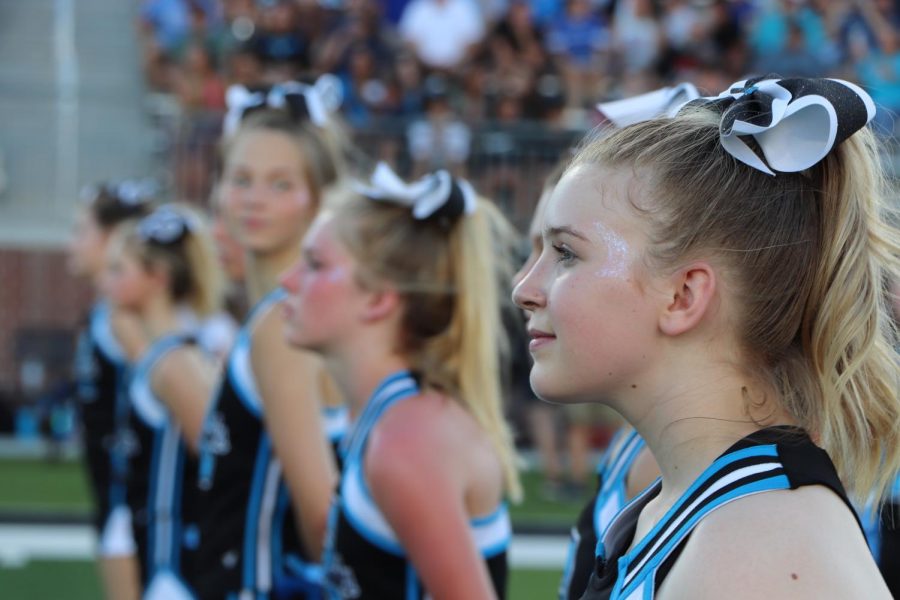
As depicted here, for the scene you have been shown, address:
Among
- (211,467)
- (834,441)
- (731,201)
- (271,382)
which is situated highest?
(731,201)

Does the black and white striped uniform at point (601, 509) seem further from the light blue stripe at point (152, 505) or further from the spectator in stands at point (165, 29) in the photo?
the spectator in stands at point (165, 29)

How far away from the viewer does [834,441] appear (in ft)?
5.49

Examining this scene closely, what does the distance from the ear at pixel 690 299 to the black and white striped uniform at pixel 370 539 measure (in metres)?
1.17

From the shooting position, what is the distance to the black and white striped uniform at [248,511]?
3465mm

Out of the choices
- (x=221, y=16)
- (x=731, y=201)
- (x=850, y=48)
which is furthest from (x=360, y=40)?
(x=731, y=201)

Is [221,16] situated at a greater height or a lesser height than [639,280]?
greater

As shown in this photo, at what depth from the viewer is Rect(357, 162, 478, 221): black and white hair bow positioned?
3023 mm

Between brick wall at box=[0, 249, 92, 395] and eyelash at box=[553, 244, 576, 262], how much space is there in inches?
443

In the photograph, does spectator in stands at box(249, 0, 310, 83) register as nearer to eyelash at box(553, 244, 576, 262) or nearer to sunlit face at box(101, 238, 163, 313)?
sunlit face at box(101, 238, 163, 313)

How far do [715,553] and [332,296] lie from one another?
5.81ft

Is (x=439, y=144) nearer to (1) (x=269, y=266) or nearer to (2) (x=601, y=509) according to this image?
(1) (x=269, y=266)

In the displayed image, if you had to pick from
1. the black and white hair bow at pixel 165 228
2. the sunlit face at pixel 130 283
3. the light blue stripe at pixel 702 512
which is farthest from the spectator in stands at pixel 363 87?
the light blue stripe at pixel 702 512

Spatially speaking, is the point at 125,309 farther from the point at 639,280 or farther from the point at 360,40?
the point at 360,40

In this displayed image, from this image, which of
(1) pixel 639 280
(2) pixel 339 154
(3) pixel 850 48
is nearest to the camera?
(1) pixel 639 280
